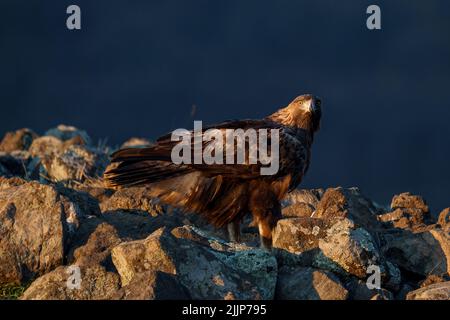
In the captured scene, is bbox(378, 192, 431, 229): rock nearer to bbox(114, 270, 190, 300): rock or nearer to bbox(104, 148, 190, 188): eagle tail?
bbox(104, 148, 190, 188): eagle tail

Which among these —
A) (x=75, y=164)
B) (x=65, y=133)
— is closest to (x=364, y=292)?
(x=75, y=164)

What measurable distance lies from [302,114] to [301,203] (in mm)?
1375

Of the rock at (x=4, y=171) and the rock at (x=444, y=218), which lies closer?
the rock at (x=444, y=218)

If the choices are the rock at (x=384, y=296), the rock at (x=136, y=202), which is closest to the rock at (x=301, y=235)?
the rock at (x=384, y=296)

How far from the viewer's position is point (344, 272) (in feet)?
35.5

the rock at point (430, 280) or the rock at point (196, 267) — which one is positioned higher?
the rock at point (196, 267)

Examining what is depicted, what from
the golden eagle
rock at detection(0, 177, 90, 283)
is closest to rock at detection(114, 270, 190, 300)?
rock at detection(0, 177, 90, 283)

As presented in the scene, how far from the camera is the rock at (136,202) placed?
46.4 ft

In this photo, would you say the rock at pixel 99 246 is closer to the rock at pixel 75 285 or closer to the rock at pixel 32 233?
the rock at pixel 32 233

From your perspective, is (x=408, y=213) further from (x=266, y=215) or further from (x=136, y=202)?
(x=136, y=202)

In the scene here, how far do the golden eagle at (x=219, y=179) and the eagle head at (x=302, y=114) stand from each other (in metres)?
0.42

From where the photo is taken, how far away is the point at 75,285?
998cm
